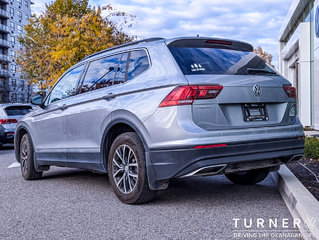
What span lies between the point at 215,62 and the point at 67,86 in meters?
2.70

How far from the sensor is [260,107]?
473 cm

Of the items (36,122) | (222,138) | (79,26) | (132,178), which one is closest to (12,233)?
(132,178)

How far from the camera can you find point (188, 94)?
429cm

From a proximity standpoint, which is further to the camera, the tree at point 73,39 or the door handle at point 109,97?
the tree at point 73,39

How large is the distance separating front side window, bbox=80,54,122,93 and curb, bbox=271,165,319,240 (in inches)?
95.2

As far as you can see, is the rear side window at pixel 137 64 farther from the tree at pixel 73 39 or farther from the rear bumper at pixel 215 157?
the tree at pixel 73 39

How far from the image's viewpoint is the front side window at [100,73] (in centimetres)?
551

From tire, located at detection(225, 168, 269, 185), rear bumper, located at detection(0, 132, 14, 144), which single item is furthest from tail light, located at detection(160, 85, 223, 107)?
rear bumper, located at detection(0, 132, 14, 144)

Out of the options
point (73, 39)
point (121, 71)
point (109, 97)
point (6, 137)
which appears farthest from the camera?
point (73, 39)

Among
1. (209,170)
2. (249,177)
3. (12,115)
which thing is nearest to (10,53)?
(12,115)

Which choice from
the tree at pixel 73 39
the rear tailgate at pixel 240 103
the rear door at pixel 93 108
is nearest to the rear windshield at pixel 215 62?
the rear tailgate at pixel 240 103

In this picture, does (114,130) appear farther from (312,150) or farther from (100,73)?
(312,150)

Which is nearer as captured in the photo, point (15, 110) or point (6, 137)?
point (6, 137)

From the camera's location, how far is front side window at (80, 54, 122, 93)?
217 inches
